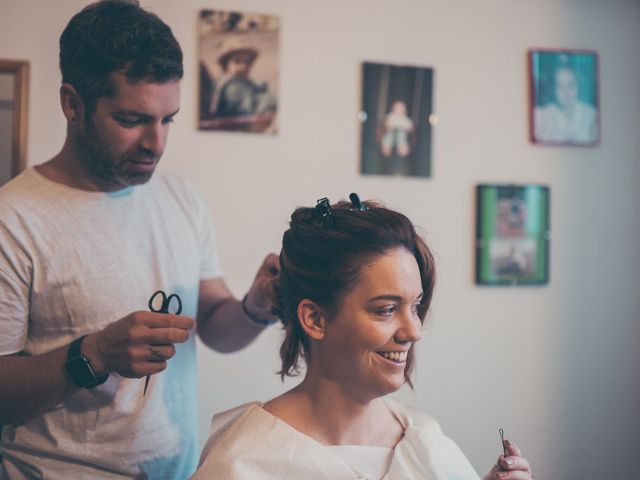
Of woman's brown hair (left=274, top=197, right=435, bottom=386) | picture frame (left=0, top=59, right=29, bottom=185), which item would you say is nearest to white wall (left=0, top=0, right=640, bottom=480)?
picture frame (left=0, top=59, right=29, bottom=185)

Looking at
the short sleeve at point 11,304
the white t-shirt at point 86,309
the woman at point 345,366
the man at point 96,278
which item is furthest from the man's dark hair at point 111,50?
the woman at point 345,366

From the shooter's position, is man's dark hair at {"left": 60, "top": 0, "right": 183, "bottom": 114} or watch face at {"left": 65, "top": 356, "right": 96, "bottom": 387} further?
man's dark hair at {"left": 60, "top": 0, "right": 183, "bottom": 114}

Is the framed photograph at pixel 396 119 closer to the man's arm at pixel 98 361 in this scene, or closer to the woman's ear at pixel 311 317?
the woman's ear at pixel 311 317

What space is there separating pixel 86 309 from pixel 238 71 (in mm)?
1376

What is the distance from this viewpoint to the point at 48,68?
2551 mm

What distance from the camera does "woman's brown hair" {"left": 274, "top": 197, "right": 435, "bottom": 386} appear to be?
1.55 metres

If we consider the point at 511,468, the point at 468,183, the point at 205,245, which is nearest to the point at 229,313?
the point at 205,245

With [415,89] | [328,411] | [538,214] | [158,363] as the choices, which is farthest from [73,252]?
[538,214]

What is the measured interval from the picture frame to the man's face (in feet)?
3.15

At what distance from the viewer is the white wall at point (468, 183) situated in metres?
2.74

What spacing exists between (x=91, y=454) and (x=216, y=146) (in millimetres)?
1422

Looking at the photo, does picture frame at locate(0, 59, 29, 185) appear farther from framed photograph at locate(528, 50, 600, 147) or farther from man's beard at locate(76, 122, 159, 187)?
framed photograph at locate(528, 50, 600, 147)

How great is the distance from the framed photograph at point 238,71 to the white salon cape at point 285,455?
4.66 feet

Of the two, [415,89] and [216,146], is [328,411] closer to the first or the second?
[216,146]
